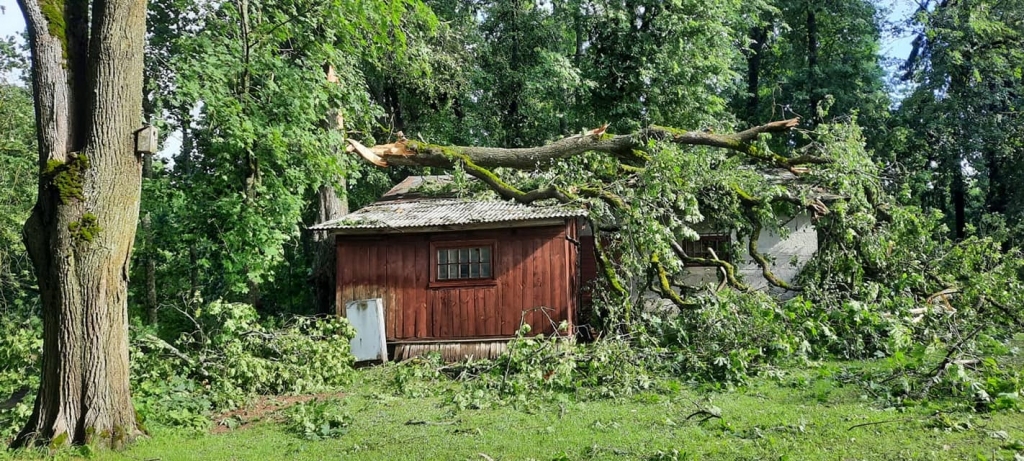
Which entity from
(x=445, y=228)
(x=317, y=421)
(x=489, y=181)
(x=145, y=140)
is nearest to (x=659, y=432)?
(x=317, y=421)

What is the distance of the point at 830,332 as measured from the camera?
9.41 meters

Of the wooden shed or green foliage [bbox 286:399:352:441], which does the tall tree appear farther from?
green foliage [bbox 286:399:352:441]

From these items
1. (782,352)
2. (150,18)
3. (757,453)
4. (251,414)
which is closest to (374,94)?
(150,18)

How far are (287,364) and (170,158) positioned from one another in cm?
665

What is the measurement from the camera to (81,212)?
639 centimetres

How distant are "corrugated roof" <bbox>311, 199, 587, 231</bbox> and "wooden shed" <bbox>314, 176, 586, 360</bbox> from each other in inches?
0.8

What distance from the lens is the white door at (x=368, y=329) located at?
11.9 meters

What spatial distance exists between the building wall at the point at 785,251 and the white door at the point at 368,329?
589cm

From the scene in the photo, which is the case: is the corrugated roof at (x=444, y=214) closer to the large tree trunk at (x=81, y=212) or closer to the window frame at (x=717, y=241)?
the window frame at (x=717, y=241)

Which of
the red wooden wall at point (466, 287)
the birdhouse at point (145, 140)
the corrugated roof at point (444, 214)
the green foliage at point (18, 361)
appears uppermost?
the birdhouse at point (145, 140)

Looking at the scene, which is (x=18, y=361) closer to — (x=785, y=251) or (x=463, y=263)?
(x=463, y=263)

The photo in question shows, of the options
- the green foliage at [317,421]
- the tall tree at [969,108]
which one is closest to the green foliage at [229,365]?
the green foliage at [317,421]

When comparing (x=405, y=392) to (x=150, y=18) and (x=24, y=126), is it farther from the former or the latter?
(x=24, y=126)

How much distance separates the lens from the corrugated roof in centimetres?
1171
